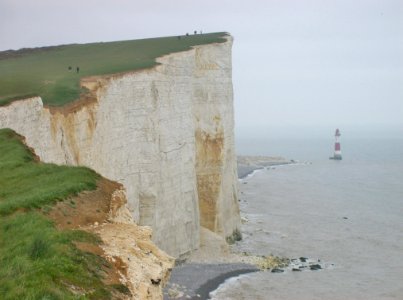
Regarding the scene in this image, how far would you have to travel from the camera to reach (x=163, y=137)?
1175 inches

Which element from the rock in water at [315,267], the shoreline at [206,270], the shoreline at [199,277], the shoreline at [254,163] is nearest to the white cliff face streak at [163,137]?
the shoreline at [206,270]

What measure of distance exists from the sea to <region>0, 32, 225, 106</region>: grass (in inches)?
442

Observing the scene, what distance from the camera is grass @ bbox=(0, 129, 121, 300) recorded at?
23.7 ft

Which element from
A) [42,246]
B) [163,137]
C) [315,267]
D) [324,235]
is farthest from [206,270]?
[42,246]

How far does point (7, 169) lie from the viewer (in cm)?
1456

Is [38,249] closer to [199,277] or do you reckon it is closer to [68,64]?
[199,277]

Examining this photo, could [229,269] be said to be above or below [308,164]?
above

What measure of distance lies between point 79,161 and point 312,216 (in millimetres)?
31213

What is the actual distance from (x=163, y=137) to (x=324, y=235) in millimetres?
17865

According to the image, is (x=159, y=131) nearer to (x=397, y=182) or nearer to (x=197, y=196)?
(x=197, y=196)

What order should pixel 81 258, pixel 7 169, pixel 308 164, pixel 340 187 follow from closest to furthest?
pixel 81 258, pixel 7 169, pixel 340 187, pixel 308 164

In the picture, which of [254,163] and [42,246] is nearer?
[42,246]

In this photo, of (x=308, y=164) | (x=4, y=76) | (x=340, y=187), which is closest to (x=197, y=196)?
(x=4, y=76)

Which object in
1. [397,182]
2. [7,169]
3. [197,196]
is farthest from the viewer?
[397,182]
